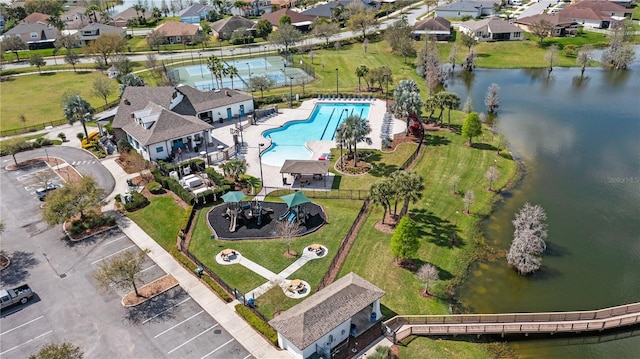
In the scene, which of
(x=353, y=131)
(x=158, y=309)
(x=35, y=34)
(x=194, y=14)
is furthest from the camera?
(x=194, y=14)

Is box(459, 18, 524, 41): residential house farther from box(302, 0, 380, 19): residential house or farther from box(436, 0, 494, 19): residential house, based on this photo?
box(302, 0, 380, 19): residential house

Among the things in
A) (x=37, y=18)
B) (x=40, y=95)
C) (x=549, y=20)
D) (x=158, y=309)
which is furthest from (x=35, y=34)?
(x=549, y=20)

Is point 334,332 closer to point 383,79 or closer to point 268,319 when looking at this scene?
point 268,319

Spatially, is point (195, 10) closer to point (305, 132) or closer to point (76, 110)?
point (76, 110)

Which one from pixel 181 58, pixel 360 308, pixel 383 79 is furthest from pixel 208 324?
pixel 181 58

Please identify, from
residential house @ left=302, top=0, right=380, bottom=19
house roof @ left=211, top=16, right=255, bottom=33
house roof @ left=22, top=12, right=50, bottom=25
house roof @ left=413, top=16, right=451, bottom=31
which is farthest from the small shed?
house roof @ left=22, top=12, right=50, bottom=25

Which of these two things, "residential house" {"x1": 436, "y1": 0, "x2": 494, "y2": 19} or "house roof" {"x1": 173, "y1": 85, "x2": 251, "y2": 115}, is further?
"residential house" {"x1": 436, "y1": 0, "x2": 494, "y2": 19}
